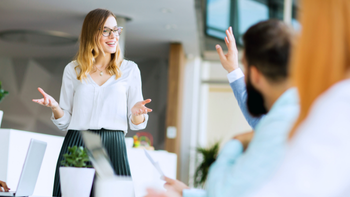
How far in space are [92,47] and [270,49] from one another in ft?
3.62

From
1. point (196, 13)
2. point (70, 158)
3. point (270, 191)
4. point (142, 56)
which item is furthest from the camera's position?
point (142, 56)

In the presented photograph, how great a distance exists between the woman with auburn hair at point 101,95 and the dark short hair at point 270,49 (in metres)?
0.80

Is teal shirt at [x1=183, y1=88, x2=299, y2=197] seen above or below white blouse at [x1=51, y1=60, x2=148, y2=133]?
below

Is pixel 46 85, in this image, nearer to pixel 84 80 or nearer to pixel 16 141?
pixel 16 141

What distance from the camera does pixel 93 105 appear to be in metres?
1.59

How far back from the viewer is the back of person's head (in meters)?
0.43

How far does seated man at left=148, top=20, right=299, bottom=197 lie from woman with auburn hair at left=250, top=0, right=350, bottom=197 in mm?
122

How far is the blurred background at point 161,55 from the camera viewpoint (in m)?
5.58

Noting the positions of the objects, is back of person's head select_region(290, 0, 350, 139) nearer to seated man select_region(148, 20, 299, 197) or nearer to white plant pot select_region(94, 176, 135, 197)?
seated man select_region(148, 20, 299, 197)

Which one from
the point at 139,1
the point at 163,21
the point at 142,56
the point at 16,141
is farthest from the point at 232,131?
the point at 16,141

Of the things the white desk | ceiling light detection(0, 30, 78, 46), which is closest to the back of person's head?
the white desk

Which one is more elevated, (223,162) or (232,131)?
(232,131)

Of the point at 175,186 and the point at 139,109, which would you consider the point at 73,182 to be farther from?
the point at 139,109

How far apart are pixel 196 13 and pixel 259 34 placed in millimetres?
4846
